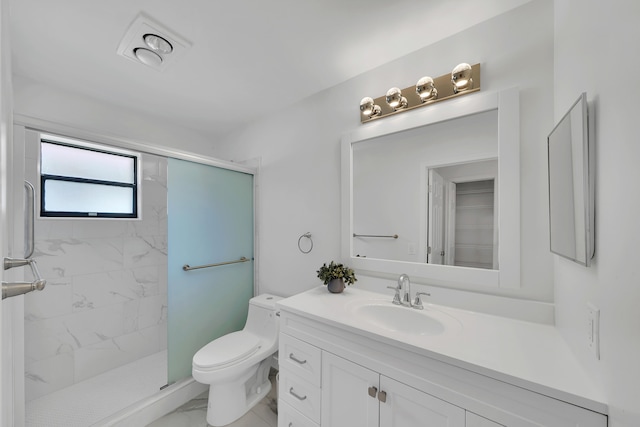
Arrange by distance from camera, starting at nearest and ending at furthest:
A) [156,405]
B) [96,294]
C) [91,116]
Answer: [156,405] → [91,116] → [96,294]

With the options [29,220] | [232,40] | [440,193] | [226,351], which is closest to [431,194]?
[440,193]

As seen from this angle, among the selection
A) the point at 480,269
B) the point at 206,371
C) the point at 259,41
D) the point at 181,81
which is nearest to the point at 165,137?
the point at 181,81

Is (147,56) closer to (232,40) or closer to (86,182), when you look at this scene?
(232,40)

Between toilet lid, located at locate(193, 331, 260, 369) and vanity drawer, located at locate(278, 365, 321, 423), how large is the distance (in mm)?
436

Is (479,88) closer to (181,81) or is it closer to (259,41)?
(259,41)

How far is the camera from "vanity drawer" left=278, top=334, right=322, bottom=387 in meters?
1.20

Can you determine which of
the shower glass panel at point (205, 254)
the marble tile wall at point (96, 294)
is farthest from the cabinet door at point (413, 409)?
the marble tile wall at point (96, 294)

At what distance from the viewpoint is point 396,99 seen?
1457mm

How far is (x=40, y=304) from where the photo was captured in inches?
70.6

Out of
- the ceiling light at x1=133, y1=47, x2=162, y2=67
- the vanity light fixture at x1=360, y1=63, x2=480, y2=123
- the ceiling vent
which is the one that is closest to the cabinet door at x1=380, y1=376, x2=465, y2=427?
the vanity light fixture at x1=360, y1=63, x2=480, y2=123

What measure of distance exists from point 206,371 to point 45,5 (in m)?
2.03

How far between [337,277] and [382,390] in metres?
0.66

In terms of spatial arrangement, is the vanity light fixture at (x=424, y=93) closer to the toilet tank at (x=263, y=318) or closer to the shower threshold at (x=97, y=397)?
the toilet tank at (x=263, y=318)

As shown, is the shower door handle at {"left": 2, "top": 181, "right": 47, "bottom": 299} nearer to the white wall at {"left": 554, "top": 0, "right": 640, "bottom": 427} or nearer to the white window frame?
the white window frame
